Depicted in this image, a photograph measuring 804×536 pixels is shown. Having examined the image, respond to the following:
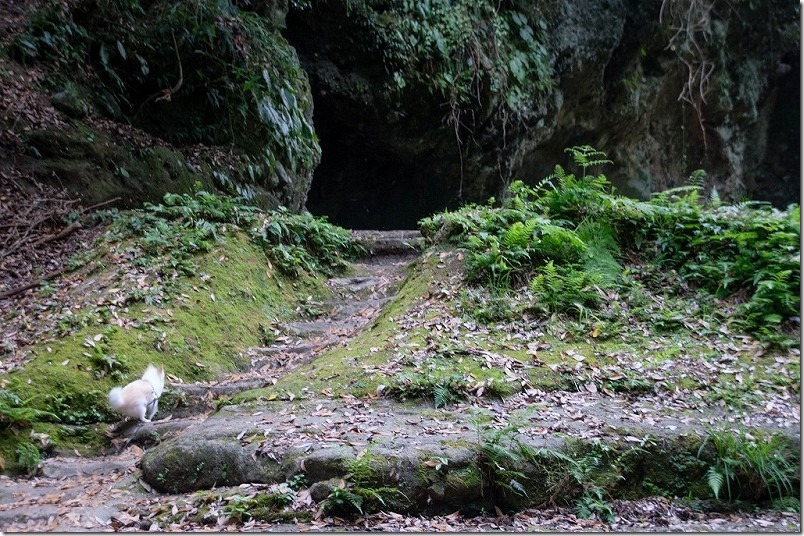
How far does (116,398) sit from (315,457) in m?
2.15

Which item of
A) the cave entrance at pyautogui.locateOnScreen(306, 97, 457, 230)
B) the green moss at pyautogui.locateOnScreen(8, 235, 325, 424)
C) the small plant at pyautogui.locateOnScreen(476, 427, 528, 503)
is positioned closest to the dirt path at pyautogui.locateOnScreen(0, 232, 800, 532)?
the small plant at pyautogui.locateOnScreen(476, 427, 528, 503)

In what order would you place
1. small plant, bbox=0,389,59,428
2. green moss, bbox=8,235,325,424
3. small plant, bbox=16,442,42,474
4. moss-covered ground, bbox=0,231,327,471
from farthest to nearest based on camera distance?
green moss, bbox=8,235,325,424
moss-covered ground, bbox=0,231,327,471
small plant, bbox=0,389,59,428
small plant, bbox=16,442,42,474

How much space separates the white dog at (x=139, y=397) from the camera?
499 cm

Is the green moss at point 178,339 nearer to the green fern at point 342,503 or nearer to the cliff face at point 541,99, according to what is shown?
the green fern at point 342,503

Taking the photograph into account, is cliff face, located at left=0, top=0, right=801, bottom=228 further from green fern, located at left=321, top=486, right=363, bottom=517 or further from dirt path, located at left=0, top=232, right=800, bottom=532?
green fern, located at left=321, top=486, right=363, bottom=517

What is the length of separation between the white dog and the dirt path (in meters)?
0.17

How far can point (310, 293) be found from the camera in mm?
8500

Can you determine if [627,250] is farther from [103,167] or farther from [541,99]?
[541,99]

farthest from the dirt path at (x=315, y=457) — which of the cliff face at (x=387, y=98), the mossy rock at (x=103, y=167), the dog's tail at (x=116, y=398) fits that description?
the cliff face at (x=387, y=98)

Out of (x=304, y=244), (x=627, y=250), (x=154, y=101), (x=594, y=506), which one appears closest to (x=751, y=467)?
(x=594, y=506)

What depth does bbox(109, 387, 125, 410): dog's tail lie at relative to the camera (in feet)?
16.4

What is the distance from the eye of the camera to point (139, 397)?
501 cm

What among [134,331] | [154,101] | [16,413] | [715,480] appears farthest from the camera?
[154,101]

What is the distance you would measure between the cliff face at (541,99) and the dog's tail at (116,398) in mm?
9617
